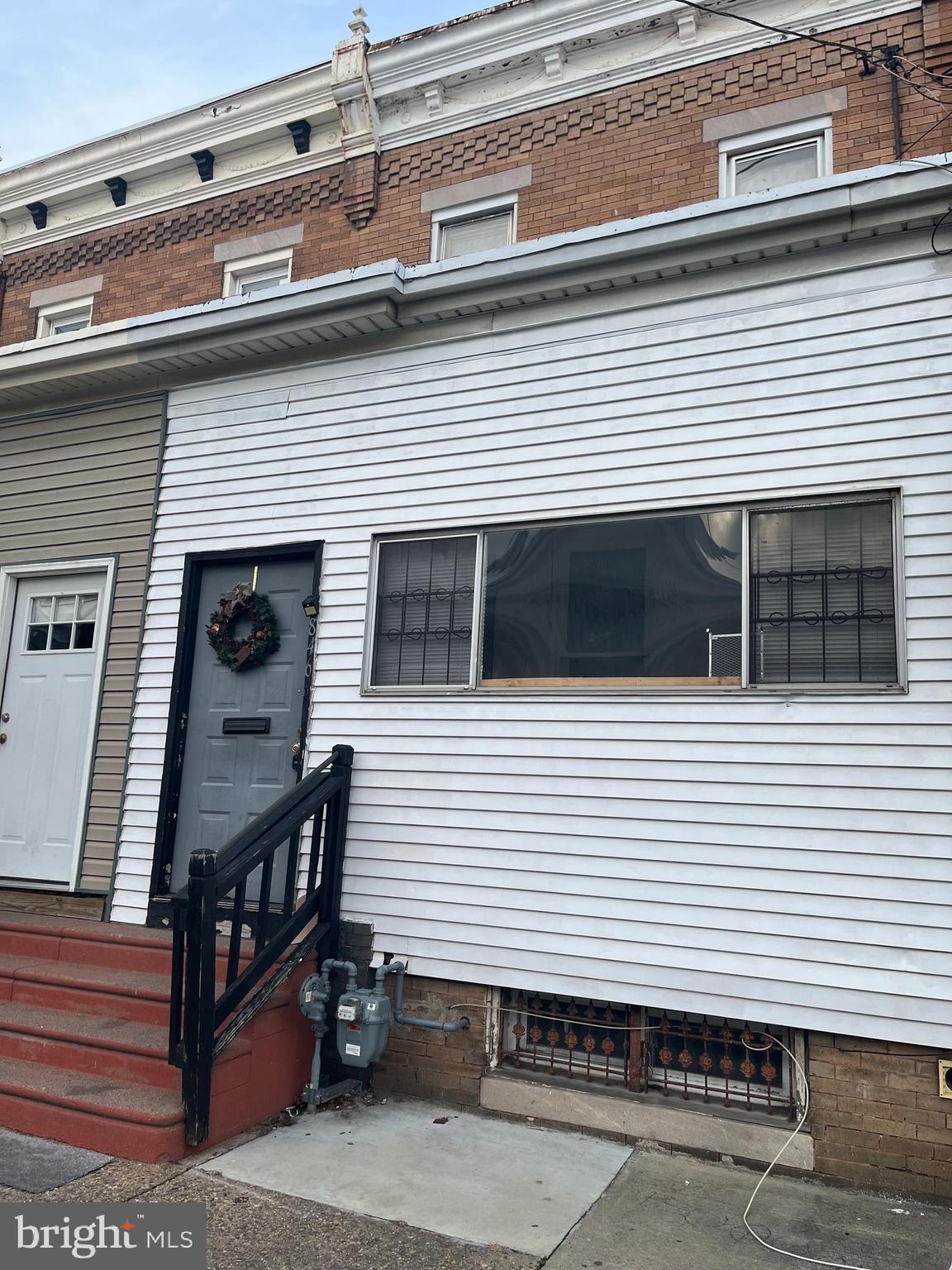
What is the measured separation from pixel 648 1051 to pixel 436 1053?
1.10 metres

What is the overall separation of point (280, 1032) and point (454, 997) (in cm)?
88

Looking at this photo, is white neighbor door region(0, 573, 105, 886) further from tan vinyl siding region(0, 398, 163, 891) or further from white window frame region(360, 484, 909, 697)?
white window frame region(360, 484, 909, 697)

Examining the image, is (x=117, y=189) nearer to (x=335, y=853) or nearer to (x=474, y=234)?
(x=474, y=234)

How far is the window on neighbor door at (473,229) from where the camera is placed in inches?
275

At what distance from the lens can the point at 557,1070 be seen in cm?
479

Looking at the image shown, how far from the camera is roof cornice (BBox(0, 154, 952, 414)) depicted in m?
4.60

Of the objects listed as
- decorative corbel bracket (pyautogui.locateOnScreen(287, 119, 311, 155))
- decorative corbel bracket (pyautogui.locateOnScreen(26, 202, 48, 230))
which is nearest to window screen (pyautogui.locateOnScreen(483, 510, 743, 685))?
decorative corbel bracket (pyautogui.locateOnScreen(287, 119, 311, 155))

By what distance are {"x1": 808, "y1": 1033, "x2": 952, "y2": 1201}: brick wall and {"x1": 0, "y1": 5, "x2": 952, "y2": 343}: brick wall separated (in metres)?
4.93

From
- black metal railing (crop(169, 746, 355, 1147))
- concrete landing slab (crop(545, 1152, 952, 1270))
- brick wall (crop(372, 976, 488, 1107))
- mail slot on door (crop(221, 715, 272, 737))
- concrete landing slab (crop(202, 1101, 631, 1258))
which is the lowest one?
concrete landing slab (crop(202, 1101, 631, 1258))

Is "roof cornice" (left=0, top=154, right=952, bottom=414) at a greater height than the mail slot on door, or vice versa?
"roof cornice" (left=0, top=154, right=952, bottom=414)

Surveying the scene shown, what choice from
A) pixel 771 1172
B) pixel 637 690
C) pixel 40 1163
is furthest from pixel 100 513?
pixel 771 1172

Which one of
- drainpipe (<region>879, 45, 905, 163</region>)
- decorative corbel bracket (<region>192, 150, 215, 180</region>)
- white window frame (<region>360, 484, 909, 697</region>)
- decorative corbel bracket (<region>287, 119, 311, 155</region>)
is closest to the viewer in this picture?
white window frame (<region>360, 484, 909, 697</region>)

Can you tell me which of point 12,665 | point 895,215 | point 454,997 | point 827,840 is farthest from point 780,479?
point 12,665

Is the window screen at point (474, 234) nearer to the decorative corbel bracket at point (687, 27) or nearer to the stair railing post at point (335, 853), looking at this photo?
the decorative corbel bracket at point (687, 27)
